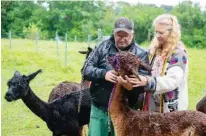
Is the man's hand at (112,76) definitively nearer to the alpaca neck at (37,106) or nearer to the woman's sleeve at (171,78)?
the woman's sleeve at (171,78)

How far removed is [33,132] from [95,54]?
4.82m

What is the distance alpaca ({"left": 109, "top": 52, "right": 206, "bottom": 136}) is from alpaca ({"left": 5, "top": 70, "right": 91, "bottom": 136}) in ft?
9.37

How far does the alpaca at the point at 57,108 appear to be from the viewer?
7.29 metres

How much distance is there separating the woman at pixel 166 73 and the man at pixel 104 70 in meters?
0.15

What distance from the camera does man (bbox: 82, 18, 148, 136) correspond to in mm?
4723

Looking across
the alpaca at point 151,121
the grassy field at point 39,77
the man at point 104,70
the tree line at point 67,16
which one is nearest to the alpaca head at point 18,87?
the grassy field at point 39,77

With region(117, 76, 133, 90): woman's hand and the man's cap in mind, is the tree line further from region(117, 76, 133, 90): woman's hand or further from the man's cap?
region(117, 76, 133, 90): woman's hand

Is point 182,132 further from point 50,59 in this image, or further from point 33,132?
point 50,59

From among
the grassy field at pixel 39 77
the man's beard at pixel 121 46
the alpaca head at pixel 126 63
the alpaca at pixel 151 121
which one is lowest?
the grassy field at pixel 39 77

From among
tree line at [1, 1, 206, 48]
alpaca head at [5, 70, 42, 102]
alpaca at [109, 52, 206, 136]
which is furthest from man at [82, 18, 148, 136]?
tree line at [1, 1, 206, 48]

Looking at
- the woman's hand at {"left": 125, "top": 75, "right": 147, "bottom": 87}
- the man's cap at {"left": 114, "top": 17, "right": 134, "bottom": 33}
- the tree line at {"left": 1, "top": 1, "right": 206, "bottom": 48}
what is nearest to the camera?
the woman's hand at {"left": 125, "top": 75, "right": 147, "bottom": 87}

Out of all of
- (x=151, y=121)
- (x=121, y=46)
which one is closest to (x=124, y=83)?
(x=151, y=121)

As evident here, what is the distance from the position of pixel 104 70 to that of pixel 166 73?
604 mm

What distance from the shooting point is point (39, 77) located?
1709cm
